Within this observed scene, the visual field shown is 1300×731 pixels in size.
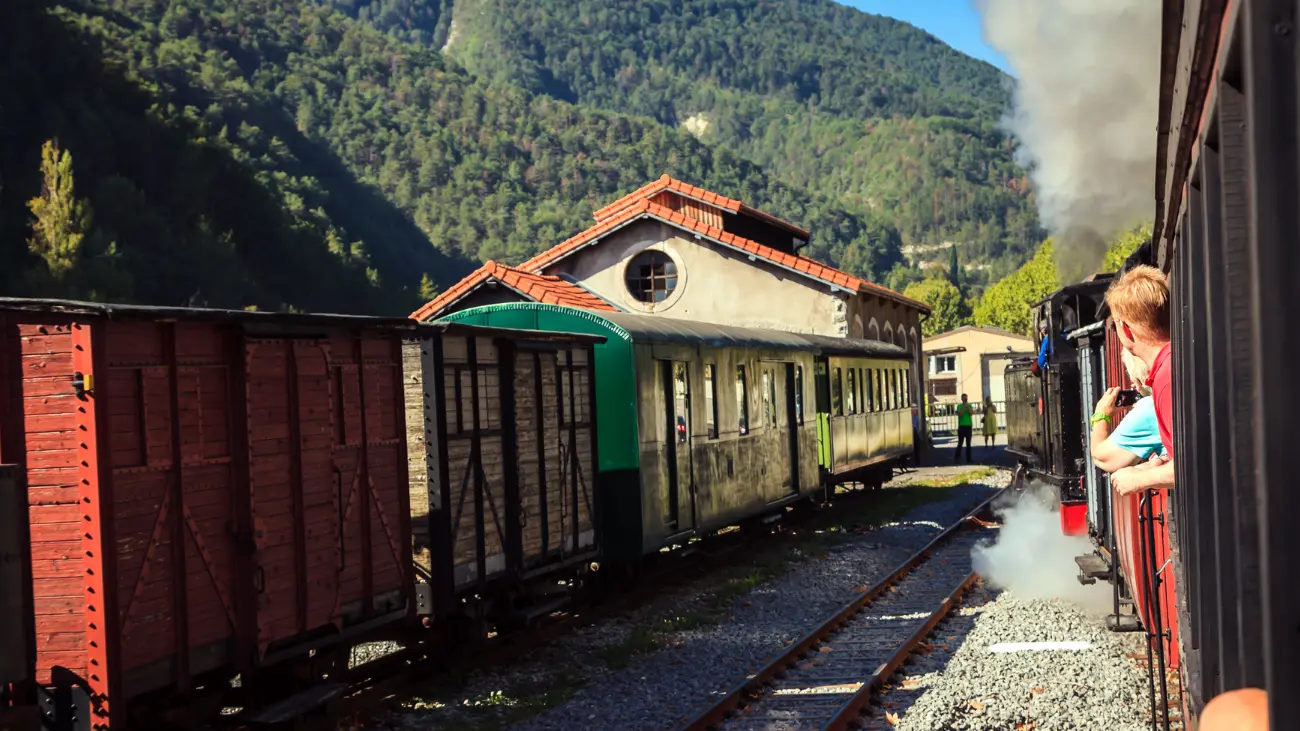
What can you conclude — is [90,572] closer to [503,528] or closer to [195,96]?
[503,528]

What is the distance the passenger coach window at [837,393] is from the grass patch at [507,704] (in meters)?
12.9

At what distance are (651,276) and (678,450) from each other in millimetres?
18564

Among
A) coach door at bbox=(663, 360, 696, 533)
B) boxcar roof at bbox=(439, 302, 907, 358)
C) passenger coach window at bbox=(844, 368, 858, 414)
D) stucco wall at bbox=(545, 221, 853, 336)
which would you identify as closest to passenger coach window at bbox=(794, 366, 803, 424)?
boxcar roof at bbox=(439, 302, 907, 358)

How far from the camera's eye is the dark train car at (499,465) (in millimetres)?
10328

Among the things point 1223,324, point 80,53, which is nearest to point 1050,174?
point 1223,324

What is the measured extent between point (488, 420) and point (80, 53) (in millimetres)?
58675

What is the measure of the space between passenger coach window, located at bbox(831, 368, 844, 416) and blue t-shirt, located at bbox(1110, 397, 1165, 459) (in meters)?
17.9

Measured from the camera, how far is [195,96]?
9081 centimetres

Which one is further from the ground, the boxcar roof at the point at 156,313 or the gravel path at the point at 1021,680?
the boxcar roof at the point at 156,313

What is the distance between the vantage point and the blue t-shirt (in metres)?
4.84

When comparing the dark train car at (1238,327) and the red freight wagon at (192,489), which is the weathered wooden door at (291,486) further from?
the dark train car at (1238,327)

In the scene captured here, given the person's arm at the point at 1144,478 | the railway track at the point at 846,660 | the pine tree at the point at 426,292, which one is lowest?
the railway track at the point at 846,660

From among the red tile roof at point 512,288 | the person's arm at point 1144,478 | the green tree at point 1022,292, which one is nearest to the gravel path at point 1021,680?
the person's arm at point 1144,478

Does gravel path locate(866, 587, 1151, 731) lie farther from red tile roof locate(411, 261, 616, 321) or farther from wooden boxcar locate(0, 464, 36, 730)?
red tile roof locate(411, 261, 616, 321)
